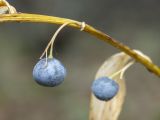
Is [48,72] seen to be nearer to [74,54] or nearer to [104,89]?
[104,89]

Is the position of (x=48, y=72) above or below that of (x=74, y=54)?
above

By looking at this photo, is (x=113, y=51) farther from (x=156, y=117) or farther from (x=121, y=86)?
(x=121, y=86)

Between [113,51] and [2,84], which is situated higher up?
[113,51]

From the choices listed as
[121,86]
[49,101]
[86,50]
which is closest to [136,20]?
[86,50]

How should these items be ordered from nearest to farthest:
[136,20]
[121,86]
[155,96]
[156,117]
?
[121,86]
[156,117]
[155,96]
[136,20]

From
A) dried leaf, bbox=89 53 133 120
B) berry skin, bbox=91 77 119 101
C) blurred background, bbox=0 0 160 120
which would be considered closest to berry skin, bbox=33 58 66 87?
berry skin, bbox=91 77 119 101

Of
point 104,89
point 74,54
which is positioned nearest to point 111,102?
point 104,89

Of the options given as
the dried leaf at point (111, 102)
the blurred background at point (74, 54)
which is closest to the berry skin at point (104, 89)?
the dried leaf at point (111, 102)
